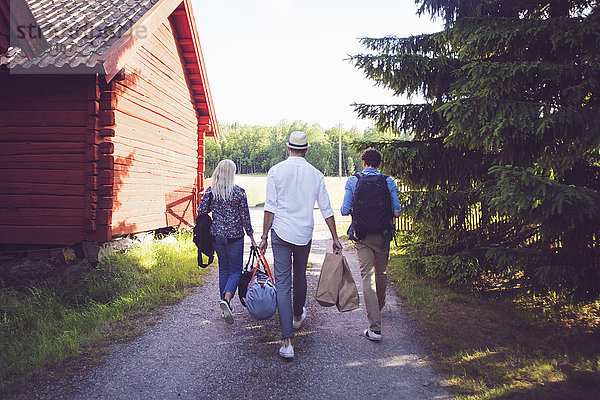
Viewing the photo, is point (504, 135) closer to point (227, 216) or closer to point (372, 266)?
point (372, 266)

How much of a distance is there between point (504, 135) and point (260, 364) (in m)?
3.74

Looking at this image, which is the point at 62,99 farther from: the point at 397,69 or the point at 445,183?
the point at 445,183

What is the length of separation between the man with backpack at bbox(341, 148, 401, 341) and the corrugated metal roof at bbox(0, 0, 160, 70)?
15.0 feet

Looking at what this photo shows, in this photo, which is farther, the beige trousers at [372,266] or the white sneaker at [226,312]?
the white sneaker at [226,312]

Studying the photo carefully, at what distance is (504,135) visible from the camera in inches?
171

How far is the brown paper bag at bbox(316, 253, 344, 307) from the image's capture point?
3910 millimetres

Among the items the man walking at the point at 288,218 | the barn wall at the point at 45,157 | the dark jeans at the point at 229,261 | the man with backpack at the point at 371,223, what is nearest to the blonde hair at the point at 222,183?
the dark jeans at the point at 229,261

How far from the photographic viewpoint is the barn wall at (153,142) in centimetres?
732

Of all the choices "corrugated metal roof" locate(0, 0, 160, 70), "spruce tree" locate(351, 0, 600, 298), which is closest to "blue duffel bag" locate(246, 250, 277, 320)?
"spruce tree" locate(351, 0, 600, 298)

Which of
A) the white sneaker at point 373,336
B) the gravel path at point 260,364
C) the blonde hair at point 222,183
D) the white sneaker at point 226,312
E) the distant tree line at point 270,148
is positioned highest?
the distant tree line at point 270,148

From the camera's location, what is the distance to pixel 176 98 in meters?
10.7

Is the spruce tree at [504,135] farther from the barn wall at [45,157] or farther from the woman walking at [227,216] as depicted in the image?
the barn wall at [45,157]

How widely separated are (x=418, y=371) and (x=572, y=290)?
248 cm

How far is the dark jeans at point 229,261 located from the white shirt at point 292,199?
955mm
